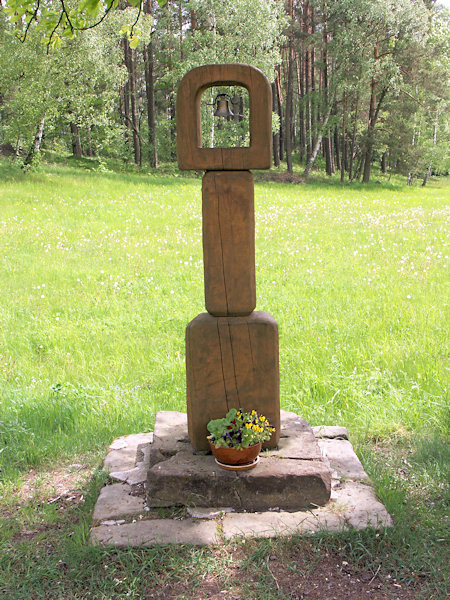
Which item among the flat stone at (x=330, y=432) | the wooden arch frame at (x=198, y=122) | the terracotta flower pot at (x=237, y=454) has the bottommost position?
the flat stone at (x=330, y=432)

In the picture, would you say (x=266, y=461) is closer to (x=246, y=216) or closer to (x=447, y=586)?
(x=447, y=586)

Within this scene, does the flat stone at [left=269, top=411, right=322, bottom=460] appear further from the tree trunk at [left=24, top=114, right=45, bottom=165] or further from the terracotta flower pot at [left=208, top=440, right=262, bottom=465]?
the tree trunk at [left=24, top=114, right=45, bottom=165]

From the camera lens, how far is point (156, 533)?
3.09m

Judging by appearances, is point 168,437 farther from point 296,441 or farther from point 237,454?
point 296,441

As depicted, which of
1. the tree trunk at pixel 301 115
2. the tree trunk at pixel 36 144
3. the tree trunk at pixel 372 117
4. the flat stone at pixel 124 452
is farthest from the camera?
the tree trunk at pixel 301 115

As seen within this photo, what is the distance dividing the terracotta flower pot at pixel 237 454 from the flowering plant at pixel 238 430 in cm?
3

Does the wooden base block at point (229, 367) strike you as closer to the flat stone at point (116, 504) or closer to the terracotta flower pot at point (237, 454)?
the terracotta flower pot at point (237, 454)

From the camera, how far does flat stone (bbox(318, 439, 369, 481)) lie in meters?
3.70

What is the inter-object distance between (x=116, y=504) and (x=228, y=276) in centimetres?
154

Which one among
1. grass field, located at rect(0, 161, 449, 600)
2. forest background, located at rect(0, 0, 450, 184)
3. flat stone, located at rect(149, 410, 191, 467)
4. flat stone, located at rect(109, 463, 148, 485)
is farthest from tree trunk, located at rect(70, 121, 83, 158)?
flat stone, located at rect(109, 463, 148, 485)

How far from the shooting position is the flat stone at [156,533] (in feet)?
9.92

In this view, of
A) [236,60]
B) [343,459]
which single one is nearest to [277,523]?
[343,459]

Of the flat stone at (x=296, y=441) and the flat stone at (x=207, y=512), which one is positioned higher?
the flat stone at (x=296, y=441)

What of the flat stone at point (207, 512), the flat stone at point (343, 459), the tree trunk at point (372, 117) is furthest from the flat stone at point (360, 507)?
the tree trunk at point (372, 117)
